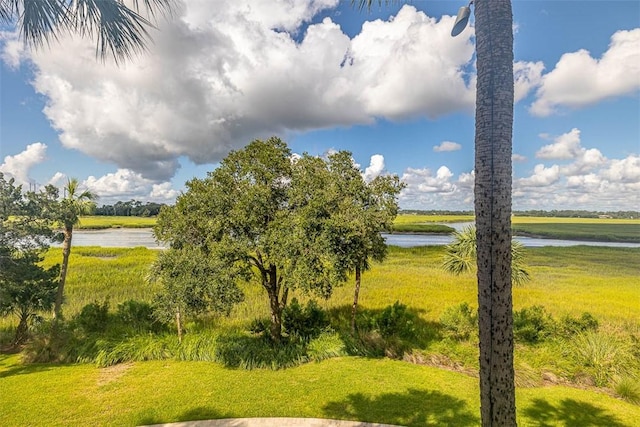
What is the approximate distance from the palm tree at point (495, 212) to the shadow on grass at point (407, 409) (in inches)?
143

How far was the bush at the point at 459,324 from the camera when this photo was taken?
422 inches

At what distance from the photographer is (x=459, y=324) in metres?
10.8

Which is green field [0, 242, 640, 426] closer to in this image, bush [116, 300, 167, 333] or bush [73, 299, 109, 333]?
bush [116, 300, 167, 333]

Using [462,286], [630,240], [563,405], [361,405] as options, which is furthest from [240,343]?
[630,240]

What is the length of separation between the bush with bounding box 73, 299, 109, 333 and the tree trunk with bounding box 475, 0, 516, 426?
468 inches

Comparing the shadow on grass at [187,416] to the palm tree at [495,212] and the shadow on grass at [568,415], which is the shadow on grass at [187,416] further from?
the shadow on grass at [568,415]

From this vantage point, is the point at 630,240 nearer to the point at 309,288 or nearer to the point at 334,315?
the point at 334,315

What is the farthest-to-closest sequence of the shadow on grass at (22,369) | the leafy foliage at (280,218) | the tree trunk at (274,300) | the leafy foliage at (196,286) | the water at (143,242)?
the water at (143,242) < the tree trunk at (274,300) < the shadow on grass at (22,369) < the leafy foliage at (196,286) < the leafy foliage at (280,218)

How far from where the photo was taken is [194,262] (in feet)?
26.4

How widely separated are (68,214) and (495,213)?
11.7 m

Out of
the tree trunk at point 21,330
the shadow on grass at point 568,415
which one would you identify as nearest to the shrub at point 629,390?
the shadow on grass at point 568,415

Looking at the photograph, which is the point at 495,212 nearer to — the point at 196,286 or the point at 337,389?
the point at 337,389

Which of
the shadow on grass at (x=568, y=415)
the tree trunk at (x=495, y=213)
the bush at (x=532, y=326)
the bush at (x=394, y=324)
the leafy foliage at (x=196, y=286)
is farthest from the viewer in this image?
the bush at (x=394, y=324)

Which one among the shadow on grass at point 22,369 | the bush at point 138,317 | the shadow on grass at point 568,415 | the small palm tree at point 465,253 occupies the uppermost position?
the small palm tree at point 465,253
